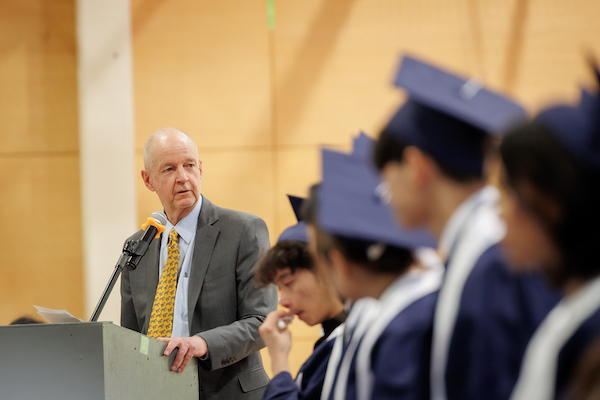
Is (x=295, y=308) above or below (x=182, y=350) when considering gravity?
above

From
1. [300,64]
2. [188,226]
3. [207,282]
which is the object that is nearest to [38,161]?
[300,64]

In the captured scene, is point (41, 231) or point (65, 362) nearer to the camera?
point (65, 362)

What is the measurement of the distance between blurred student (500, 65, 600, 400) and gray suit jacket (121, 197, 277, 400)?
180cm

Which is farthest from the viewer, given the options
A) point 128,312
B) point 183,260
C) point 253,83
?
point 253,83

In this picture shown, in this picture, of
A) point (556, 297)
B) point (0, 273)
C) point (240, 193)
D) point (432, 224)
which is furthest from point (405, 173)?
point (0, 273)

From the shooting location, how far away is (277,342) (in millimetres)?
1991

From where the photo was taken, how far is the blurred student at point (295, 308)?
6.29ft

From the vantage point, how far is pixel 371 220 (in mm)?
1324

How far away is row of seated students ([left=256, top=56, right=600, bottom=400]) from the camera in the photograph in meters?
0.96

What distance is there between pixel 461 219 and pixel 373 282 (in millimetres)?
263

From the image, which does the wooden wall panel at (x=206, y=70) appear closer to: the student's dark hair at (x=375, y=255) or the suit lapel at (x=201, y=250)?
the suit lapel at (x=201, y=250)

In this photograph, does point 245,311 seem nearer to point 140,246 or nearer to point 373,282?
point 140,246

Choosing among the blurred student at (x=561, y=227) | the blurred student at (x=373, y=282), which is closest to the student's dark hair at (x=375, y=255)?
the blurred student at (x=373, y=282)

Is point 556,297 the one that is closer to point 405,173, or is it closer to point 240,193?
point 405,173
